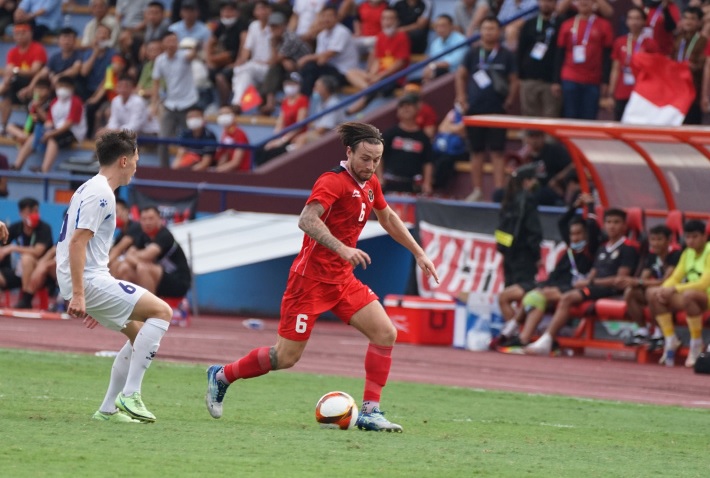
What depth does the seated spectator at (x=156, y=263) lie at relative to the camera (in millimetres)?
18875

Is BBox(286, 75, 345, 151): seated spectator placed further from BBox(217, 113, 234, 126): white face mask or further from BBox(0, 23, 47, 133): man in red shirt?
BBox(0, 23, 47, 133): man in red shirt

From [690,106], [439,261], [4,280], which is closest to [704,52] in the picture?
[690,106]

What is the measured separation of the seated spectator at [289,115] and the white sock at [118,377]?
1476 centimetres

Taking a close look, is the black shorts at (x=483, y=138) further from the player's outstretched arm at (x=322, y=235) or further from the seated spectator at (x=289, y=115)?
the player's outstretched arm at (x=322, y=235)

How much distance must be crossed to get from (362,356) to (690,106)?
617cm

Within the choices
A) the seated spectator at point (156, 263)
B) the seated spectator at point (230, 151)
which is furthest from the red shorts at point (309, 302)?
the seated spectator at point (230, 151)

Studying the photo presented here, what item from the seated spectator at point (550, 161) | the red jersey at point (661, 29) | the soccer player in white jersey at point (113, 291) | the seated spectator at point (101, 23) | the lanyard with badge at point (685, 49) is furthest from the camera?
the seated spectator at point (101, 23)

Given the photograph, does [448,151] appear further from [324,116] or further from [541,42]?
[324,116]

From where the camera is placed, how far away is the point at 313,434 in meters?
8.84

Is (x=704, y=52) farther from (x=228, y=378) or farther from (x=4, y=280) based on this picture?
(x=228, y=378)

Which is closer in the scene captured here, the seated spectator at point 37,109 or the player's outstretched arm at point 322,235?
the player's outstretched arm at point 322,235

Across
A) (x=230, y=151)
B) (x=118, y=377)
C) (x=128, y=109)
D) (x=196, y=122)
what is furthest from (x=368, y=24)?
(x=118, y=377)

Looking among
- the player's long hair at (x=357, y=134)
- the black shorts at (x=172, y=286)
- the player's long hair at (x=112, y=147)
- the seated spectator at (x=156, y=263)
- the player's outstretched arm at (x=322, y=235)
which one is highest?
the player's long hair at (x=357, y=134)

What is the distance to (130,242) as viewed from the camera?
19375 millimetres
